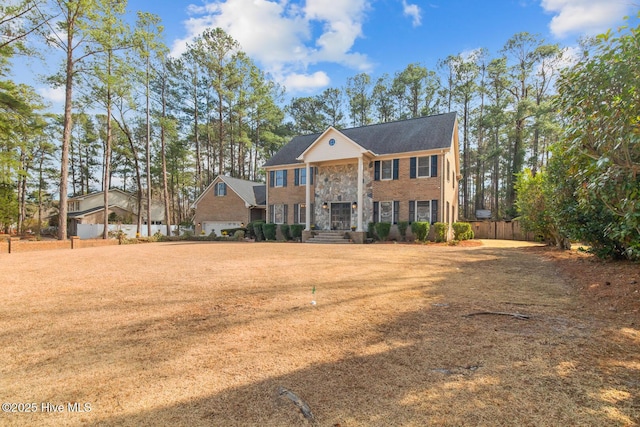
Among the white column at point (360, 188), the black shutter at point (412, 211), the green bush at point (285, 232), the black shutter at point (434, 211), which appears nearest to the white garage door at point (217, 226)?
the green bush at point (285, 232)

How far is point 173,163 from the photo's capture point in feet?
124

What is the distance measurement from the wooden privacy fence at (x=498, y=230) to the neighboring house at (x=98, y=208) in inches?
1367

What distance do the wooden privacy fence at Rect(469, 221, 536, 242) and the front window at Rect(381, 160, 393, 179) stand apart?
9703 mm

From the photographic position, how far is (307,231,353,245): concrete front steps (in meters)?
18.2

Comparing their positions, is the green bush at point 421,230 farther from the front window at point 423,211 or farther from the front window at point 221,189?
the front window at point 221,189

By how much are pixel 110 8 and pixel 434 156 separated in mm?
19583

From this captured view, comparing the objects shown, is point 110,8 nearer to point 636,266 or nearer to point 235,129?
point 235,129

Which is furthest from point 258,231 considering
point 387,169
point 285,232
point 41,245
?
point 41,245

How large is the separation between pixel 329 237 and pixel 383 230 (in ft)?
10.7

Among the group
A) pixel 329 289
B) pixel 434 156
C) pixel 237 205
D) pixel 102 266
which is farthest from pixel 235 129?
pixel 329 289

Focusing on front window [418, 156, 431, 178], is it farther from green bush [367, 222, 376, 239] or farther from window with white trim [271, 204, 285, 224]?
window with white trim [271, 204, 285, 224]

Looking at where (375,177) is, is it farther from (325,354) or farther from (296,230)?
(325,354)

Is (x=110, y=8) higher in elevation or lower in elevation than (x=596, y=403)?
higher

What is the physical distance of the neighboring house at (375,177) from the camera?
58.1 ft
